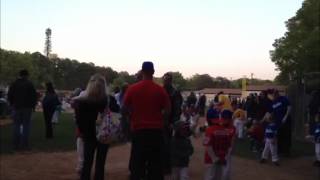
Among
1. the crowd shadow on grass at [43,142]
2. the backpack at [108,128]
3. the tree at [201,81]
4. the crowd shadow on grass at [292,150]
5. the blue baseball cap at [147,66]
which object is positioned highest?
the tree at [201,81]

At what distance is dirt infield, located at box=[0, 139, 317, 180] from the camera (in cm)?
1063

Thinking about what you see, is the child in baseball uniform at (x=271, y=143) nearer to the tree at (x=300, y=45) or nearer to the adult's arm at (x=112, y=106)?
the adult's arm at (x=112, y=106)

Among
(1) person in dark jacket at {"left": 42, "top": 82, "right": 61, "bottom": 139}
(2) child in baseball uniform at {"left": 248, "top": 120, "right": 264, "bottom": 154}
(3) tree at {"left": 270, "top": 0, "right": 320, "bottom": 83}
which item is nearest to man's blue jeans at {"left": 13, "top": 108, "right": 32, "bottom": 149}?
(1) person in dark jacket at {"left": 42, "top": 82, "right": 61, "bottom": 139}

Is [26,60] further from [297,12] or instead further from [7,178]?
[7,178]

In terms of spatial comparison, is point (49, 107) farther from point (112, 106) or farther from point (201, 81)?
point (201, 81)

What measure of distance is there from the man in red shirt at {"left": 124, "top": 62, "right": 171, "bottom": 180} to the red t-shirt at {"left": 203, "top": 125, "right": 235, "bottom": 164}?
174 cm

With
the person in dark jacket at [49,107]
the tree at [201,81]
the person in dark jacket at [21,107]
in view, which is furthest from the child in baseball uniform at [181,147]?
the tree at [201,81]

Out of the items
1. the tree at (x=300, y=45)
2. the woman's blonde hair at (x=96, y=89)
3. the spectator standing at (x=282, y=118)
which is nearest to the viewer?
the woman's blonde hair at (x=96, y=89)

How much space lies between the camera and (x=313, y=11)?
57531 millimetres

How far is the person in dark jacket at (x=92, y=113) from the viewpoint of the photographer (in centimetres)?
848

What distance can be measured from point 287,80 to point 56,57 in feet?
296

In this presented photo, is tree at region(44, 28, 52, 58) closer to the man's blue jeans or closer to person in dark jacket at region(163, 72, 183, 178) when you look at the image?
the man's blue jeans

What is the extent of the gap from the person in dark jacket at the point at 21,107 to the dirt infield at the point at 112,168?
2.20 feet

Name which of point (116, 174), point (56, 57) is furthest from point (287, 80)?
point (56, 57)
